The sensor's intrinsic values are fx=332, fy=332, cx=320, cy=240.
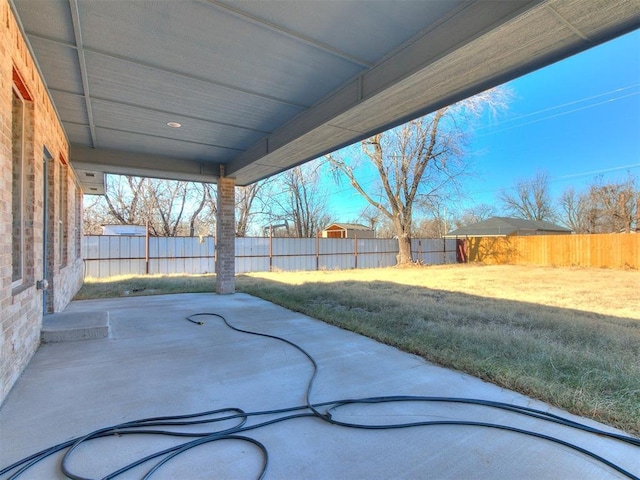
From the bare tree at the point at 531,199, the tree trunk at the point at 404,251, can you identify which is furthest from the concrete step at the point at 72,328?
the bare tree at the point at 531,199

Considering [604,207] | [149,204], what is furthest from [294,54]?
[604,207]

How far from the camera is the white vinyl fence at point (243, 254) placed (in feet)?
38.6

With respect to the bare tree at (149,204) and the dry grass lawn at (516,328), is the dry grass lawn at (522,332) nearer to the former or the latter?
the dry grass lawn at (516,328)

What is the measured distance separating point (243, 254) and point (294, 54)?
1175cm

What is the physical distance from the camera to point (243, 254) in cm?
1421

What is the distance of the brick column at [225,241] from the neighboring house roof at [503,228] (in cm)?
2300

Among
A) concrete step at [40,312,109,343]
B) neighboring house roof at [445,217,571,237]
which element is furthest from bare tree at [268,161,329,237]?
concrete step at [40,312,109,343]

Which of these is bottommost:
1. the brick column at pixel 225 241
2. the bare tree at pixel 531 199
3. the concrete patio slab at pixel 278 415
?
the concrete patio slab at pixel 278 415

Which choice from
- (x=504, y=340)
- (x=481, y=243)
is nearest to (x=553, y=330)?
(x=504, y=340)

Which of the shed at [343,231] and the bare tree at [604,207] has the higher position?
the bare tree at [604,207]

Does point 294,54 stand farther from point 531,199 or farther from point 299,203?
point 531,199

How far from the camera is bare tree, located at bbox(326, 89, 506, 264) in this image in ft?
56.4

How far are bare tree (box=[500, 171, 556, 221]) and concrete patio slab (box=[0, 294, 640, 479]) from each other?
35.5 meters

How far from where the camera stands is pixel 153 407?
7.79ft
